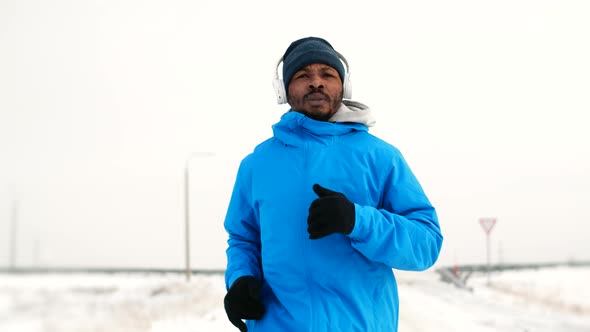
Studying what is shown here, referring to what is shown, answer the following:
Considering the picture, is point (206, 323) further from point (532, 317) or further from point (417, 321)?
point (532, 317)

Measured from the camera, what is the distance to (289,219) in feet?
6.86

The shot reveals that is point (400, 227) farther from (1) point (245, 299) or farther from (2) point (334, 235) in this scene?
(1) point (245, 299)

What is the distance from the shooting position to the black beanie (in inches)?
93.1

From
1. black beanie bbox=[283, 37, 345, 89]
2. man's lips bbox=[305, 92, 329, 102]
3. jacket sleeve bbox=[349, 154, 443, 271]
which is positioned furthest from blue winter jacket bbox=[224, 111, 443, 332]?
black beanie bbox=[283, 37, 345, 89]

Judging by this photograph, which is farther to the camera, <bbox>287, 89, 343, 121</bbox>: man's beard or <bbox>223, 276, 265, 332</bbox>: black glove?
<bbox>287, 89, 343, 121</bbox>: man's beard

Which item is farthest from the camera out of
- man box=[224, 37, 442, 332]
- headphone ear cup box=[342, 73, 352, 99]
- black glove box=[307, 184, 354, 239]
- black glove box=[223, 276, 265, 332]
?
headphone ear cup box=[342, 73, 352, 99]

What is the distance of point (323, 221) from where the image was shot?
6.16 ft

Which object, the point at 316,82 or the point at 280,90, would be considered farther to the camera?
the point at 280,90

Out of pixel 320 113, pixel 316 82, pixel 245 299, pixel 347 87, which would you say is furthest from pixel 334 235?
pixel 347 87

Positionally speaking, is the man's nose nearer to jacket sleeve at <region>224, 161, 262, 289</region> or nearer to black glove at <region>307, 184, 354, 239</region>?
jacket sleeve at <region>224, 161, 262, 289</region>

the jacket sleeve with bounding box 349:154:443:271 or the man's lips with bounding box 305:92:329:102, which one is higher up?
the man's lips with bounding box 305:92:329:102

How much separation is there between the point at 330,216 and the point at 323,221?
3cm

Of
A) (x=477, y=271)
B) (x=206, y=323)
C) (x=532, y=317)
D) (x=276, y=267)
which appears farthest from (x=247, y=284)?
(x=477, y=271)

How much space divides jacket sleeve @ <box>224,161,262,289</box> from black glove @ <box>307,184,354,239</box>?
499 millimetres
